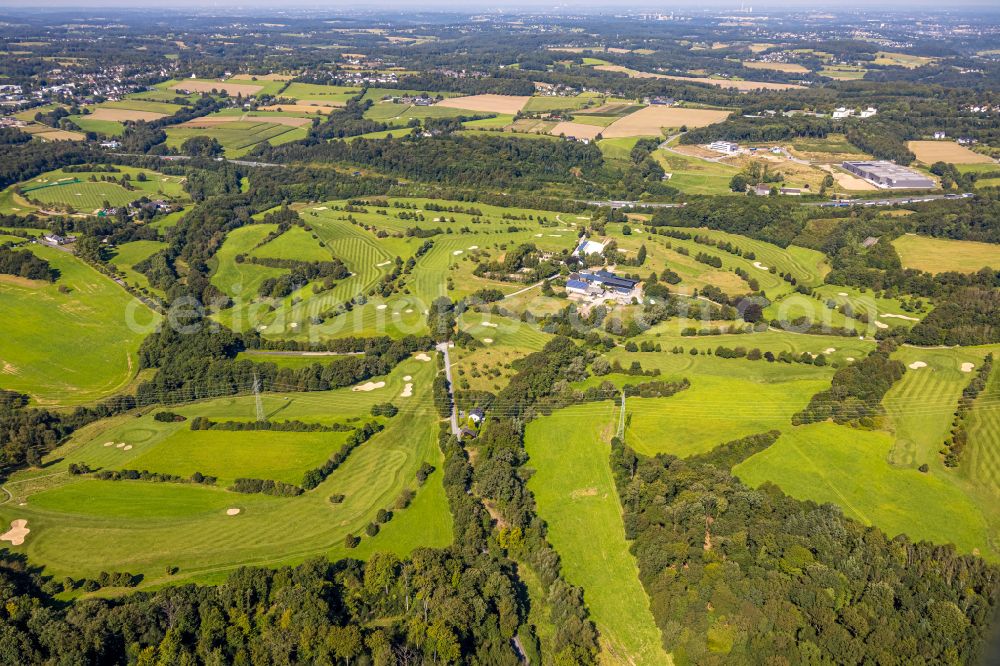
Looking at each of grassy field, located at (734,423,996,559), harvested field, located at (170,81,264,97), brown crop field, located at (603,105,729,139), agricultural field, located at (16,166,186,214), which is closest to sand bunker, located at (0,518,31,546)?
grassy field, located at (734,423,996,559)

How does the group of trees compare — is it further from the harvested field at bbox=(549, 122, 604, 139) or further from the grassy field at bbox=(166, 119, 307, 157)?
the grassy field at bbox=(166, 119, 307, 157)

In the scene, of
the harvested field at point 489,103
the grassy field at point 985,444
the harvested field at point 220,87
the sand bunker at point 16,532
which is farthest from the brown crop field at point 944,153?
the harvested field at point 220,87

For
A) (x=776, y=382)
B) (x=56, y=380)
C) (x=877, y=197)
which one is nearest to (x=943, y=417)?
(x=776, y=382)

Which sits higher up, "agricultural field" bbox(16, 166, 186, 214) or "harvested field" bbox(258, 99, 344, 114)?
"harvested field" bbox(258, 99, 344, 114)

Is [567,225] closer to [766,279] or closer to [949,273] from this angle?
[766,279]

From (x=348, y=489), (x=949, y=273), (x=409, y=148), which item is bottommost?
(x=348, y=489)

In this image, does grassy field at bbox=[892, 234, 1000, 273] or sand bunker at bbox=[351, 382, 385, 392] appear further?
grassy field at bbox=[892, 234, 1000, 273]
